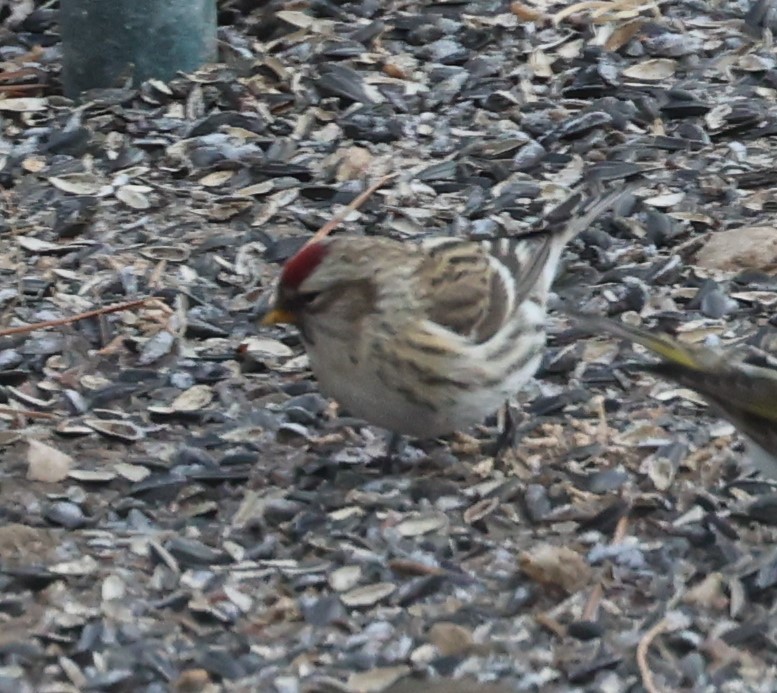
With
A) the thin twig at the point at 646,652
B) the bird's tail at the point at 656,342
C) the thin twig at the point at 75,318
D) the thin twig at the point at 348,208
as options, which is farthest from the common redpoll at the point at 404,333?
the thin twig at the point at 348,208

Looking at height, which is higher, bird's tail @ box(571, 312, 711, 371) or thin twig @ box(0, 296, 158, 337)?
bird's tail @ box(571, 312, 711, 371)

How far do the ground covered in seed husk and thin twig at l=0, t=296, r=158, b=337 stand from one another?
Answer: 3cm

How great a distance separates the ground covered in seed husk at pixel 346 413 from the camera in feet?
11.6

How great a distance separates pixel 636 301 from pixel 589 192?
688 millimetres

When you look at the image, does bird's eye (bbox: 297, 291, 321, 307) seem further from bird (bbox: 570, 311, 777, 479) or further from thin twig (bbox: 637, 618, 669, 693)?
thin twig (bbox: 637, 618, 669, 693)

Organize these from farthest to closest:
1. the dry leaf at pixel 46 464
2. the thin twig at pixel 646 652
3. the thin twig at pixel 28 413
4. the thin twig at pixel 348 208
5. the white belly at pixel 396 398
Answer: the thin twig at pixel 348 208
the thin twig at pixel 28 413
the dry leaf at pixel 46 464
the white belly at pixel 396 398
the thin twig at pixel 646 652

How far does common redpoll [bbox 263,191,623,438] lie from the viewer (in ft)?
13.1

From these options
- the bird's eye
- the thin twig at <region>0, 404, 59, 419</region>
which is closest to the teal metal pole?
the thin twig at <region>0, 404, 59, 419</region>

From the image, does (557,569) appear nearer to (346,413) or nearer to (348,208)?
(346,413)

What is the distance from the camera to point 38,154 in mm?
5688

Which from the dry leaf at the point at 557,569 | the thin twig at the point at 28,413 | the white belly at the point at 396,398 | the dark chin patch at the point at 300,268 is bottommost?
the thin twig at the point at 28,413

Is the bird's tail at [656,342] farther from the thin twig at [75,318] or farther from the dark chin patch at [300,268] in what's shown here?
the thin twig at [75,318]

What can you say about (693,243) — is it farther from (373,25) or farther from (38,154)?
(38,154)

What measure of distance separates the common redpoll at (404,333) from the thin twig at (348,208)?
100cm
